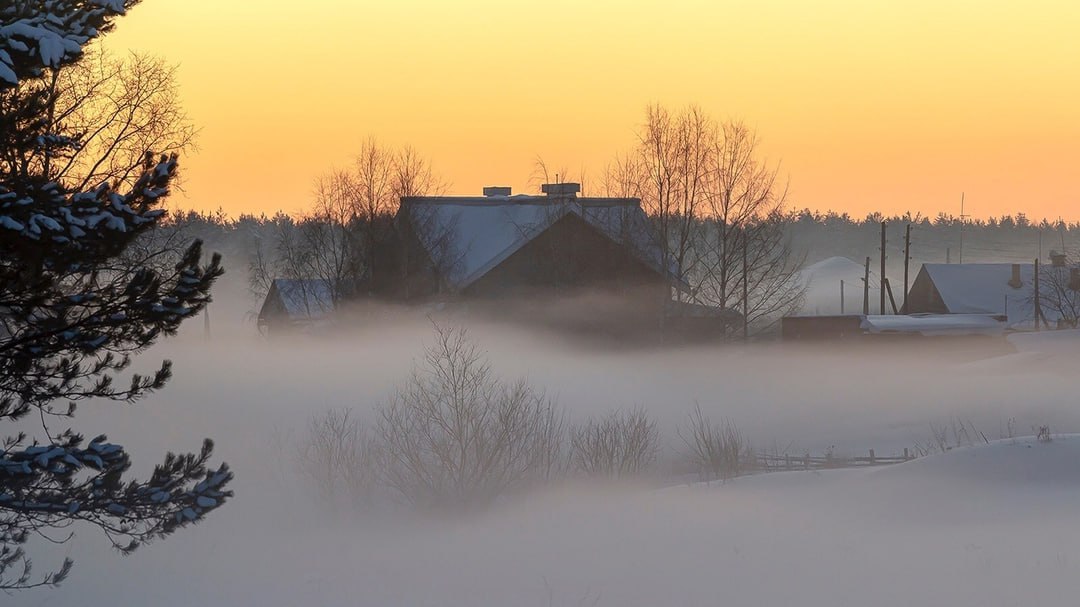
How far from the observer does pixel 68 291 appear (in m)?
11.2

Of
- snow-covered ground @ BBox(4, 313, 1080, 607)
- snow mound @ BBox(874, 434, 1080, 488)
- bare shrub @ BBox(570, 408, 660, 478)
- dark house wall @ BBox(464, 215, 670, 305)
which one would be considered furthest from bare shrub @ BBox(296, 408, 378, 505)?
dark house wall @ BBox(464, 215, 670, 305)

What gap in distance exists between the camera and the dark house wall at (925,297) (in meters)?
74.1

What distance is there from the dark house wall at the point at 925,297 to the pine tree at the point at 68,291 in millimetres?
66706

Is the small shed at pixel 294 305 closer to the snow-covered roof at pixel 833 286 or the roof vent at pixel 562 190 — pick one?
the roof vent at pixel 562 190

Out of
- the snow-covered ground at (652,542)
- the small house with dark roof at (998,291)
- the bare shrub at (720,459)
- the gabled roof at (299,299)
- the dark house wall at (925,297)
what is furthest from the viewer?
the dark house wall at (925,297)

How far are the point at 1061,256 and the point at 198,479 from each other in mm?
73007

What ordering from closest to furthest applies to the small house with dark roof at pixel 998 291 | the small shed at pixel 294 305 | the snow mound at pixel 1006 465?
the snow mound at pixel 1006 465, the small shed at pixel 294 305, the small house with dark roof at pixel 998 291

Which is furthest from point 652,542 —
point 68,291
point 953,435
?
point 953,435

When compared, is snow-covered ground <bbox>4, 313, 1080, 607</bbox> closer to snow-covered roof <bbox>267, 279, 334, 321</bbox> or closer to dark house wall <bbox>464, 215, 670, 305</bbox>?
dark house wall <bbox>464, 215, 670, 305</bbox>

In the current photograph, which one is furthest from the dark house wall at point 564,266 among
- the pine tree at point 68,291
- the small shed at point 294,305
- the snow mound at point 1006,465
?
the pine tree at point 68,291

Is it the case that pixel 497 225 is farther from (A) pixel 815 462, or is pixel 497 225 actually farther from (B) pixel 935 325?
(B) pixel 935 325

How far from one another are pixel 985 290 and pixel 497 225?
40.2 metres

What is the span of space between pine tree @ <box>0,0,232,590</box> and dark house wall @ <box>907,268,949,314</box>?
66706 mm

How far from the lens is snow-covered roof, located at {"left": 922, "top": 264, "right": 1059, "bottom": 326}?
239ft
